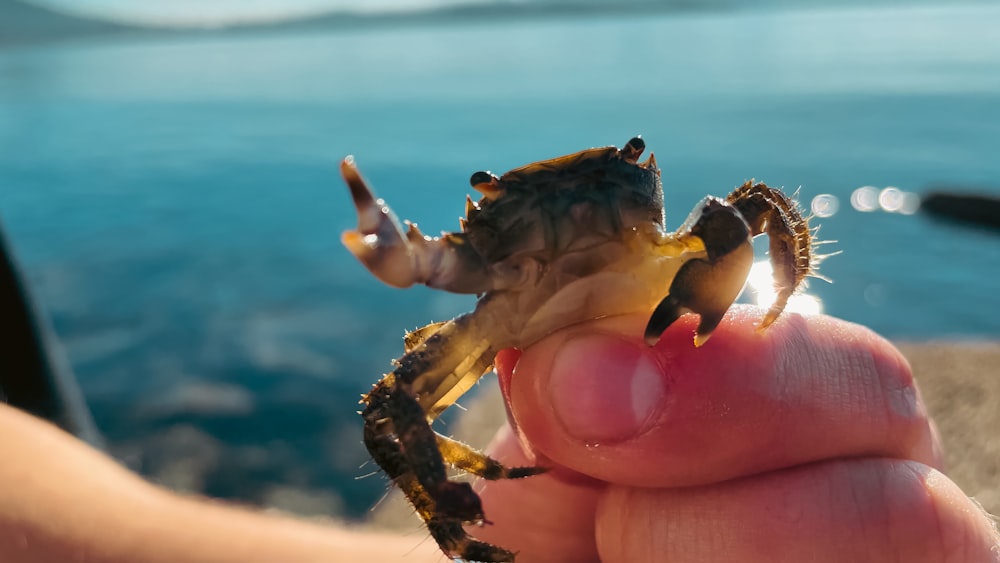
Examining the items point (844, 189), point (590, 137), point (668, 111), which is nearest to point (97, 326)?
point (590, 137)

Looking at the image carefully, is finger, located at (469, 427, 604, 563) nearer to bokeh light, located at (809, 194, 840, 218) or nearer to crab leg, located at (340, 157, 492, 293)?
crab leg, located at (340, 157, 492, 293)

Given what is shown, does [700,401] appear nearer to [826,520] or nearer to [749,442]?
[749,442]

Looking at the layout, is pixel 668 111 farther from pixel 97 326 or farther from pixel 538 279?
Answer: pixel 538 279

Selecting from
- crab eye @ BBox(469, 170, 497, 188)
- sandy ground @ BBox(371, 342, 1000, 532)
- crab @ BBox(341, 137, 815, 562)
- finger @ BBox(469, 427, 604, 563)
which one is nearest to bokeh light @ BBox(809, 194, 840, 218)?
→ sandy ground @ BBox(371, 342, 1000, 532)

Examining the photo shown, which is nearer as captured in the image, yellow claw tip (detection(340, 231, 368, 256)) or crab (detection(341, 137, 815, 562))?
yellow claw tip (detection(340, 231, 368, 256))

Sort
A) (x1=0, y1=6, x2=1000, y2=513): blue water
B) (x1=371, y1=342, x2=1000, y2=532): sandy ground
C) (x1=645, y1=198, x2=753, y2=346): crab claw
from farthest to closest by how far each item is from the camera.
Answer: (x1=0, y1=6, x2=1000, y2=513): blue water → (x1=371, y1=342, x2=1000, y2=532): sandy ground → (x1=645, y1=198, x2=753, y2=346): crab claw

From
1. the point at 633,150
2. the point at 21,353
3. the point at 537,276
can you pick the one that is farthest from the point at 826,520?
the point at 21,353
